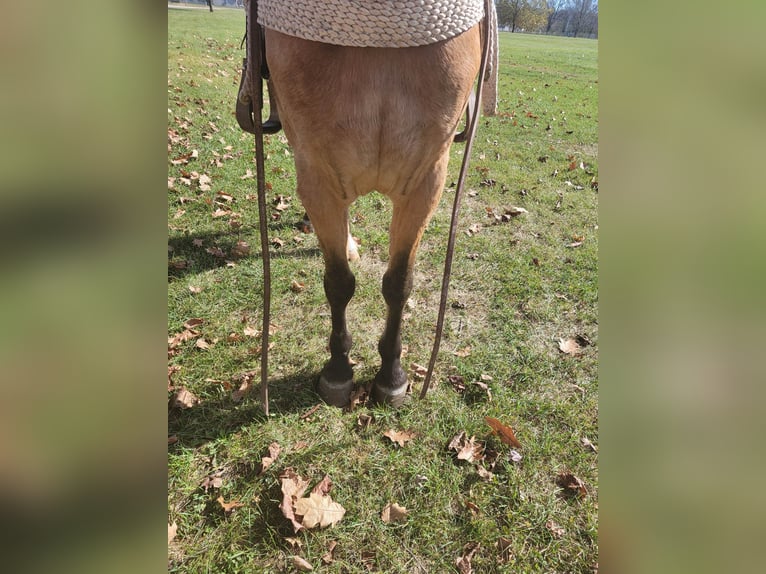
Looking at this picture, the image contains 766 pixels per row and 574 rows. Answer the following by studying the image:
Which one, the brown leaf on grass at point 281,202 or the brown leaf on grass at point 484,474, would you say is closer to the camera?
the brown leaf on grass at point 484,474

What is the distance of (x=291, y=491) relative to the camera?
2.04m

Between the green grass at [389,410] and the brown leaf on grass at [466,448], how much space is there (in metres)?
0.04

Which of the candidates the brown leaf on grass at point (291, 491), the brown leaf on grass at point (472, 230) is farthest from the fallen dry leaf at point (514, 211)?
the brown leaf on grass at point (291, 491)

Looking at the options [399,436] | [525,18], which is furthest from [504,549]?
[525,18]

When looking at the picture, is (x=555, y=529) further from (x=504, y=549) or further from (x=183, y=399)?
(x=183, y=399)

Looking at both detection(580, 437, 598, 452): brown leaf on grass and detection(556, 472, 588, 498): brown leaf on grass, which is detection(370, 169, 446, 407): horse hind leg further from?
detection(580, 437, 598, 452): brown leaf on grass

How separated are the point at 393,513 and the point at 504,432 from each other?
79cm

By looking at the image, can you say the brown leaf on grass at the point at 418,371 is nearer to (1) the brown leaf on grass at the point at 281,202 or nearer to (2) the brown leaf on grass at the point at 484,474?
(2) the brown leaf on grass at the point at 484,474

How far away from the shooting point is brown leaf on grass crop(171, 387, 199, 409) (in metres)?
2.44

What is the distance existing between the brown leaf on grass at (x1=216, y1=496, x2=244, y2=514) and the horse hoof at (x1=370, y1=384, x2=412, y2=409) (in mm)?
913

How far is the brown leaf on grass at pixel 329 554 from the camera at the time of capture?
1.86m

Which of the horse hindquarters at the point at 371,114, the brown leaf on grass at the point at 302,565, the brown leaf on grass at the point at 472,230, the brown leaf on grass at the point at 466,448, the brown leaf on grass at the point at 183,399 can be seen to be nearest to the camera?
the horse hindquarters at the point at 371,114
